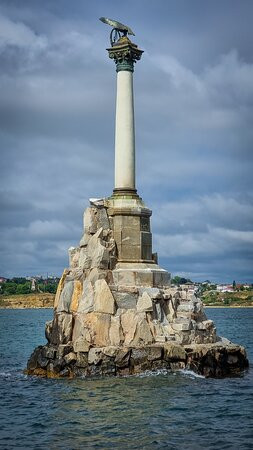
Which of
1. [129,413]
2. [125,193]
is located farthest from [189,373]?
[125,193]

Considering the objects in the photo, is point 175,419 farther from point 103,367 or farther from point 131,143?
point 131,143

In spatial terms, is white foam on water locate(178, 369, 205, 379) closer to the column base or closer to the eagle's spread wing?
the column base

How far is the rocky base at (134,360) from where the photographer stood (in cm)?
2464

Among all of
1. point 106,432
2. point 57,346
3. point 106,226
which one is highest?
point 106,226

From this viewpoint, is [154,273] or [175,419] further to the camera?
[154,273]

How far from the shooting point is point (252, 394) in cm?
2183

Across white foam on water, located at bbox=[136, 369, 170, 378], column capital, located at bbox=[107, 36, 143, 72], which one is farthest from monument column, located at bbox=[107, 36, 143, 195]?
white foam on water, located at bbox=[136, 369, 170, 378]

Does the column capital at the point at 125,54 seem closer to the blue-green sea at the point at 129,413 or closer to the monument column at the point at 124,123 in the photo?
the monument column at the point at 124,123

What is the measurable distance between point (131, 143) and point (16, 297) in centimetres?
13942

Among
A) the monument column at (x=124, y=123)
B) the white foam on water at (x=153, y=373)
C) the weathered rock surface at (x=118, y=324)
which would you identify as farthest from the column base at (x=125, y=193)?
the white foam on water at (x=153, y=373)

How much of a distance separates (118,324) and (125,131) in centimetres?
786

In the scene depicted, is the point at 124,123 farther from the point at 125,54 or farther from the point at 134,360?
the point at 134,360

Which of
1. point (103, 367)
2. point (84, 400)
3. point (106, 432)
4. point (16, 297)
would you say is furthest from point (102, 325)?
point (16, 297)

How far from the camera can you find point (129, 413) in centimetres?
1862
